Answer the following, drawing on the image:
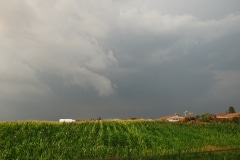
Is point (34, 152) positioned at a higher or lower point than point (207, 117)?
lower

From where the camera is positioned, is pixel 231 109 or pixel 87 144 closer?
pixel 87 144

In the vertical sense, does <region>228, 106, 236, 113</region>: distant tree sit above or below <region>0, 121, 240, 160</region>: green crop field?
above

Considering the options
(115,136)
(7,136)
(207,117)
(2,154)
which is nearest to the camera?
(2,154)

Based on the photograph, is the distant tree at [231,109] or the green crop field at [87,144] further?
the distant tree at [231,109]

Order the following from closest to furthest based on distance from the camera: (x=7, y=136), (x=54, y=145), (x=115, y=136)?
1. (x=54, y=145)
2. (x=7, y=136)
3. (x=115, y=136)

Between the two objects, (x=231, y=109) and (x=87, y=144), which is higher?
(x=231, y=109)

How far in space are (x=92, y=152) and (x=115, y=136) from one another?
12013 mm

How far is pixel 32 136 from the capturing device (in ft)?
142

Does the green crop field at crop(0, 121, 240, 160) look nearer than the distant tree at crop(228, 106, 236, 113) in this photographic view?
Yes

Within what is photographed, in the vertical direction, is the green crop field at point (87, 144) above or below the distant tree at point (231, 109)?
below

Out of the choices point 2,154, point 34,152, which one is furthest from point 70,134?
point 2,154

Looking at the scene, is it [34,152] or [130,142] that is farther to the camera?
[130,142]

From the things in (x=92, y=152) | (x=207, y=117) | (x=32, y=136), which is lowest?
(x=92, y=152)

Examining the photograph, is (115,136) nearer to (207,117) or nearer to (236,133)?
(236,133)
